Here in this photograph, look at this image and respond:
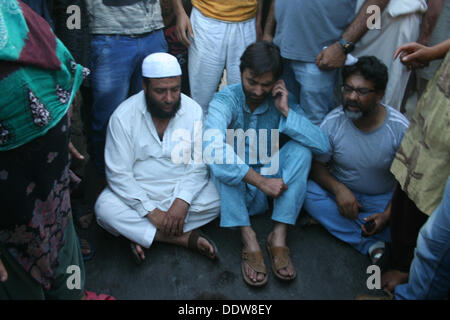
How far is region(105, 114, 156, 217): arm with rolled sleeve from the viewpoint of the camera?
2611 mm

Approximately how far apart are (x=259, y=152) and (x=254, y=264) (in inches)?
34.9

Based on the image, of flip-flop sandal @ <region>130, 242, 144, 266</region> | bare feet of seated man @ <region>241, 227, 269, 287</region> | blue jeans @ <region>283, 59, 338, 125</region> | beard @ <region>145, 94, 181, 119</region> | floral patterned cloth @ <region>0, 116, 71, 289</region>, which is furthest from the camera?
blue jeans @ <region>283, 59, 338, 125</region>

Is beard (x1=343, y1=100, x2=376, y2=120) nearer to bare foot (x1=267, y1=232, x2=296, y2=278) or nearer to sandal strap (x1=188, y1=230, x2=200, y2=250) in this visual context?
bare foot (x1=267, y1=232, x2=296, y2=278)

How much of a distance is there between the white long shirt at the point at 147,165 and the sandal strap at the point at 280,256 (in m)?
0.55

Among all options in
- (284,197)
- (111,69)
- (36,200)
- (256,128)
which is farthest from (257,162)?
(36,200)

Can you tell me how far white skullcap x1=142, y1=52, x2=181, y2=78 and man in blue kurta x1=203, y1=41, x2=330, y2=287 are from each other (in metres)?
0.39

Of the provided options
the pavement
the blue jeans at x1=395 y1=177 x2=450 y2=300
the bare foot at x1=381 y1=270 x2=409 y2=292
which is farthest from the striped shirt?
the blue jeans at x1=395 y1=177 x2=450 y2=300

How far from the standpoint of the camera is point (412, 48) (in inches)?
79.7

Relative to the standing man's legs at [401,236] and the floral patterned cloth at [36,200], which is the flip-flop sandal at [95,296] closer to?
the floral patterned cloth at [36,200]

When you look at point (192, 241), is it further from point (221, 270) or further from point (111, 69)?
point (111, 69)

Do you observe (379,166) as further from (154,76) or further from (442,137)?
(154,76)

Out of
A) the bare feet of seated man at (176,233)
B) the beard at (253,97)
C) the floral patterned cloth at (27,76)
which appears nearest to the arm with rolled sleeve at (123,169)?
the bare feet of seated man at (176,233)

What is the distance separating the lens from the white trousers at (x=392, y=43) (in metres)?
2.82
